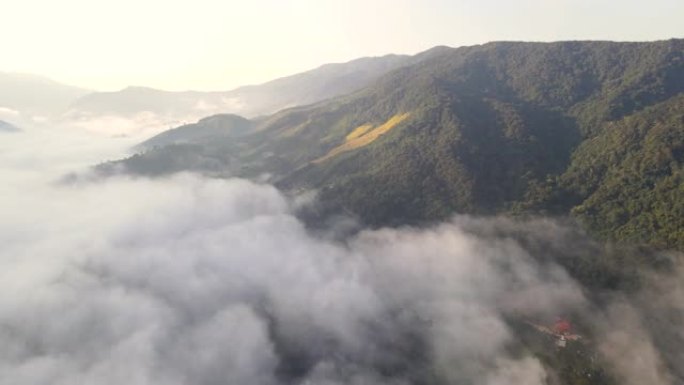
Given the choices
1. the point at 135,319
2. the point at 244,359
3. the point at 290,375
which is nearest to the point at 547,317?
the point at 290,375

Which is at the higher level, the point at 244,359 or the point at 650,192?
the point at 650,192

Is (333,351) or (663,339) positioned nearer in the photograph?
(663,339)

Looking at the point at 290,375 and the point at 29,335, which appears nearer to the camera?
the point at 290,375

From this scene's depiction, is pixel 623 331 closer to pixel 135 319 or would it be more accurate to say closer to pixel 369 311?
pixel 369 311

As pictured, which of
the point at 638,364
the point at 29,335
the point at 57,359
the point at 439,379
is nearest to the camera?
the point at 638,364

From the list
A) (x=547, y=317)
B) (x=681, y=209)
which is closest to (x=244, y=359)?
(x=547, y=317)

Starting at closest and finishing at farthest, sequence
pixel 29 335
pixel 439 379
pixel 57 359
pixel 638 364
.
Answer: pixel 638 364
pixel 439 379
pixel 57 359
pixel 29 335

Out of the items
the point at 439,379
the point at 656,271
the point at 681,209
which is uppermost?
the point at 681,209

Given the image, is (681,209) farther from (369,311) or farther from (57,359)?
(57,359)

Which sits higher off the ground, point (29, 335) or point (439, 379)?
point (29, 335)
